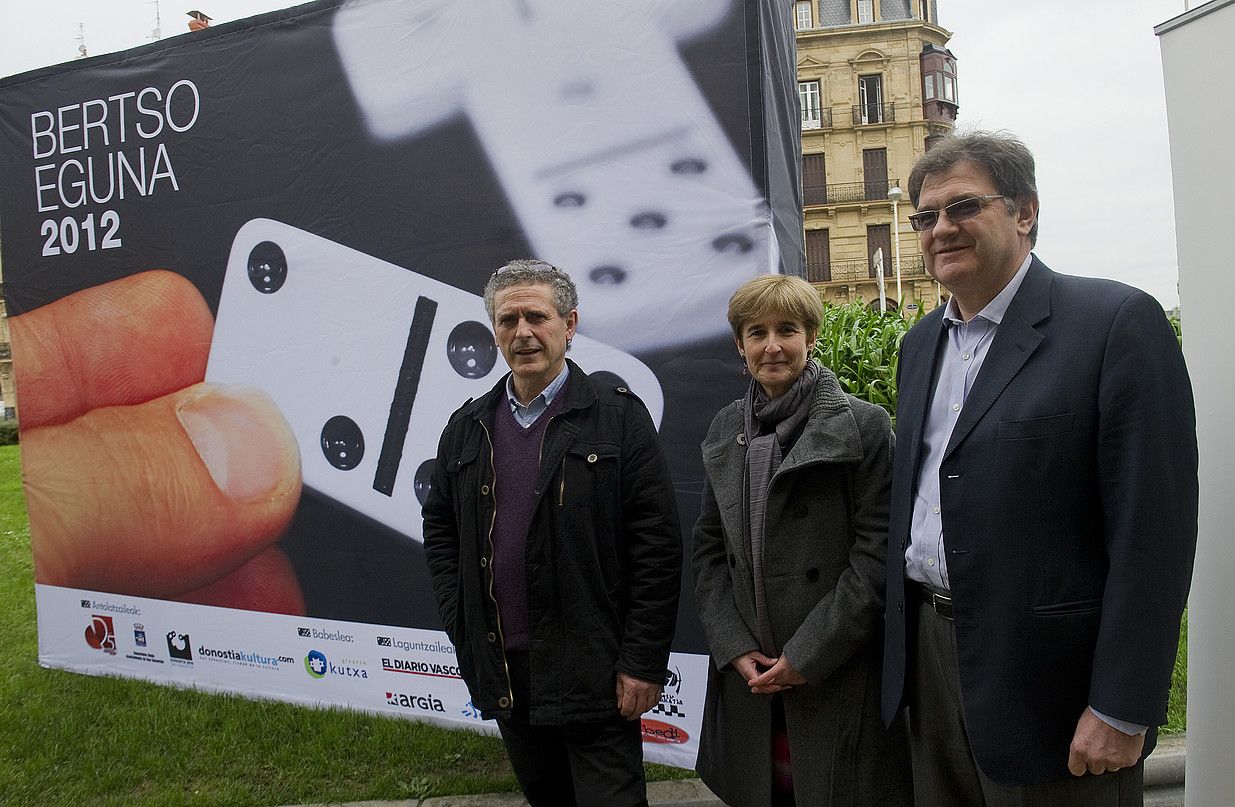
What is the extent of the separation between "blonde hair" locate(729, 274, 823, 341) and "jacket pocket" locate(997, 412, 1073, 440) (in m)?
0.61

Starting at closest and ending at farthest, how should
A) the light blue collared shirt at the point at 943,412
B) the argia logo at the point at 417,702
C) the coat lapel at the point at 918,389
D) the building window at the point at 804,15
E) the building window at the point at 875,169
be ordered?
the light blue collared shirt at the point at 943,412 < the coat lapel at the point at 918,389 < the argia logo at the point at 417,702 < the building window at the point at 875,169 < the building window at the point at 804,15

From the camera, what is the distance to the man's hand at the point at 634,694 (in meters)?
2.26

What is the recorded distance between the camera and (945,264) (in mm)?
1827

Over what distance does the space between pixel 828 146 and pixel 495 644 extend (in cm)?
3802

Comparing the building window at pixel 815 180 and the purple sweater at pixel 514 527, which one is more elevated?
the building window at pixel 815 180

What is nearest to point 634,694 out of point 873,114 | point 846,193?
point 846,193

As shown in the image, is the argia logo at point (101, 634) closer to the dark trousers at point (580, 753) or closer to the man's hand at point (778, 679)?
the dark trousers at point (580, 753)

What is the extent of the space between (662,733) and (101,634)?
3370 millimetres

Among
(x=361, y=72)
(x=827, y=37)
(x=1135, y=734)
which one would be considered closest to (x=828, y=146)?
(x=827, y=37)

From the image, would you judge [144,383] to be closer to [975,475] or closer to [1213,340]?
[975,475]

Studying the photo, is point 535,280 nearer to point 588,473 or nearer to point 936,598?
A: point 588,473

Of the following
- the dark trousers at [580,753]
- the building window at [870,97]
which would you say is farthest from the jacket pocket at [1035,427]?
the building window at [870,97]

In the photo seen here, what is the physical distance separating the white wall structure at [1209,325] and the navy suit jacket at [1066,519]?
494 mm

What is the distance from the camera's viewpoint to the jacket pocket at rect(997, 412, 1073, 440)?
163cm
